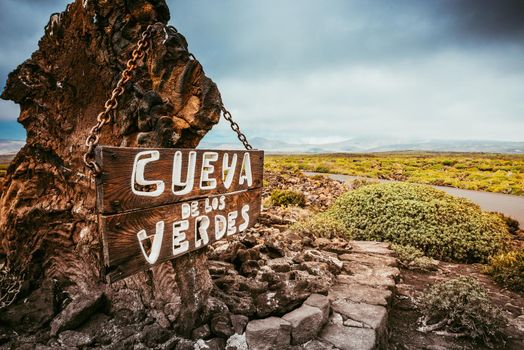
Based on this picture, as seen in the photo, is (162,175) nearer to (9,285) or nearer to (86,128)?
(86,128)

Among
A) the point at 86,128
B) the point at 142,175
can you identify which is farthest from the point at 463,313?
the point at 86,128

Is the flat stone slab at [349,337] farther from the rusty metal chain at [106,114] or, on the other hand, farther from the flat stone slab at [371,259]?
the rusty metal chain at [106,114]

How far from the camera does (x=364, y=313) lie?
352 centimetres

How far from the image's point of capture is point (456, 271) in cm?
600

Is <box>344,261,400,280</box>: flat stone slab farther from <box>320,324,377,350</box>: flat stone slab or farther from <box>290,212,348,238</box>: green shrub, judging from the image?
<box>320,324,377,350</box>: flat stone slab

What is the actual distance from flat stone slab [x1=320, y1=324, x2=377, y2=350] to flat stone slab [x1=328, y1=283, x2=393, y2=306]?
649 millimetres

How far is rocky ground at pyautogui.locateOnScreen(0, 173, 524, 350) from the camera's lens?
8.84 ft

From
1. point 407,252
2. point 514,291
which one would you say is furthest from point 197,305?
point 514,291

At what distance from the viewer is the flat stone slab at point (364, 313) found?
333 cm

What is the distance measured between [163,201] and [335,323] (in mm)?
2226

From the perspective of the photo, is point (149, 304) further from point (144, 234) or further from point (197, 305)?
point (144, 234)

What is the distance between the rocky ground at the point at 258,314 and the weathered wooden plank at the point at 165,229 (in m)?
0.78

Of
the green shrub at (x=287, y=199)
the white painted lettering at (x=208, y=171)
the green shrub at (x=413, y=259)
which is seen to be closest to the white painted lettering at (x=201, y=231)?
the white painted lettering at (x=208, y=171)

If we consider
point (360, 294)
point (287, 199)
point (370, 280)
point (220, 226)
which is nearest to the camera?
point (220, 226)
